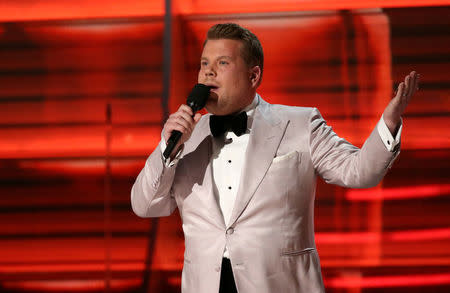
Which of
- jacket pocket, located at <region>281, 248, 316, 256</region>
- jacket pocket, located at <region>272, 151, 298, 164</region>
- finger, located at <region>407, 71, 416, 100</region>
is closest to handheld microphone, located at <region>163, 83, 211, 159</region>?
jacket pocket, located at <region>272, 151, 298, 164</region>

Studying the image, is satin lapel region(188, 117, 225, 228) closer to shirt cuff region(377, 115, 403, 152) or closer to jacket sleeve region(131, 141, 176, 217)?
jacket sleeve region(131, 141, 176, 217)

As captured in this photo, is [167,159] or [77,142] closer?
[167,159]

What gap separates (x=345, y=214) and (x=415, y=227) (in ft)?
1.23

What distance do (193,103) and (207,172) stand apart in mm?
203

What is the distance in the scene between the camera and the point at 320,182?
2771mm

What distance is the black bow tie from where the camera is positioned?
139cm

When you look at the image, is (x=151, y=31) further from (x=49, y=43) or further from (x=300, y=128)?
(x=300, y=128)

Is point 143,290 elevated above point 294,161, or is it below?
below

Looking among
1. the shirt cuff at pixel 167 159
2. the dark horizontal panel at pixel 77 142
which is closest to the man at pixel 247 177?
the shirt cuff at pixel 167 159

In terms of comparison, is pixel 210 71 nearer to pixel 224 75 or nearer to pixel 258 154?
pixel 224 75

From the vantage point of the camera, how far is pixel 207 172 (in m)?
1.36

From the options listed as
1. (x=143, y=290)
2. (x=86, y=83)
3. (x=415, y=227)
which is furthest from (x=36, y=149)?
(x=415, y=227)

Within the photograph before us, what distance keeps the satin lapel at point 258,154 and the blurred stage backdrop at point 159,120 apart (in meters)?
1.44

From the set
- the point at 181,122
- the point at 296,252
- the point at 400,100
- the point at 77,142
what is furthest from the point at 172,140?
the point at 77,142
